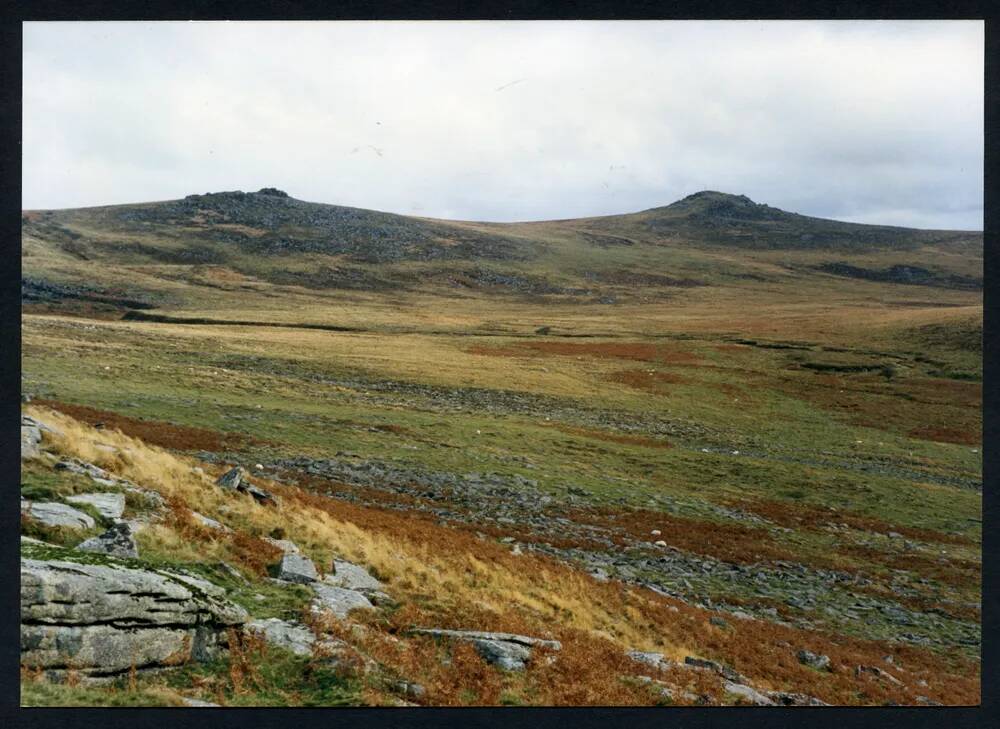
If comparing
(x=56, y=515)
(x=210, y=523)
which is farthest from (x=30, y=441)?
(x=210, y=523)

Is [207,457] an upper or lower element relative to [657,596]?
upper

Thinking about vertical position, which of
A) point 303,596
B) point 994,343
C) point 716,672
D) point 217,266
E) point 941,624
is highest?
point 217,266

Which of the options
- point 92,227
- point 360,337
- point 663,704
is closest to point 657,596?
point 663,704

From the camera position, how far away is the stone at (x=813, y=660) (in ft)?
35.3

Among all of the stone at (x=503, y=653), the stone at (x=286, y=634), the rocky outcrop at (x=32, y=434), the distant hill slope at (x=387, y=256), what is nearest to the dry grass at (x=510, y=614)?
the stone at (x=503, y=653)

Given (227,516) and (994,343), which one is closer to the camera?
(994,343)

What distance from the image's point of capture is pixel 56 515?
8281 mm

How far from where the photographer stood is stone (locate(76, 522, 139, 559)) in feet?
25.5

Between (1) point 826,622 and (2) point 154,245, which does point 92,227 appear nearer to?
(2) point 154,245

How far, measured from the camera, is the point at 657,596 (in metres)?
13.3

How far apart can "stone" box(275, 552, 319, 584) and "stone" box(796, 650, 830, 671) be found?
28.9 feet

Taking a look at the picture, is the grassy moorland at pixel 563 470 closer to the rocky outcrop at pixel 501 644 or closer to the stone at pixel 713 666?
the rocky outcrop at pixel 501 644

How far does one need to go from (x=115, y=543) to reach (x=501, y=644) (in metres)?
5.38

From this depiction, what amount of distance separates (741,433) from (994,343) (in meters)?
25.5
